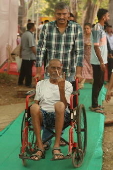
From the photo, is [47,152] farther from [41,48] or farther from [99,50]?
[99,50]

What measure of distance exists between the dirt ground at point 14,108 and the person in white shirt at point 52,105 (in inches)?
34.1

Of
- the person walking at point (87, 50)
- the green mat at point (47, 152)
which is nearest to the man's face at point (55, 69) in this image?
the green mat at point (47, 152)

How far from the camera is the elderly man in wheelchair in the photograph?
16.1ft

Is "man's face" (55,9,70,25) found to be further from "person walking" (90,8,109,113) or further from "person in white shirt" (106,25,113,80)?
"person in white shirt" (106,25,113,80)

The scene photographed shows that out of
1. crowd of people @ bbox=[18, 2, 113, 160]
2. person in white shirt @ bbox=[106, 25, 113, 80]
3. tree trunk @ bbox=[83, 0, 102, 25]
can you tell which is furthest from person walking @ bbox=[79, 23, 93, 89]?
tree trunk @ bbox=[83, 0, 102, 25]

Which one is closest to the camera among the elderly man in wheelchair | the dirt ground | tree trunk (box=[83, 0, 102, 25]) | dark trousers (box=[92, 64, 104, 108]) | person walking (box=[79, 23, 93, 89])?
the elderly man in wheelchair

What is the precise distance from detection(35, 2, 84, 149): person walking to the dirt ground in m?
1.12

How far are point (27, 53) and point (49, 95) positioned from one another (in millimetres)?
6545

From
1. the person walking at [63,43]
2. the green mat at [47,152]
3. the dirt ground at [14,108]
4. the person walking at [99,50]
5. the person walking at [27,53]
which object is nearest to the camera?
the green mat at [47,152]

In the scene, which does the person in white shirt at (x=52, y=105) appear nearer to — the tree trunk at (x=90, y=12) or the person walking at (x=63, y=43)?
the person walking at (x=63, y=43)

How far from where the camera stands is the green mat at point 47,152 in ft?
17.0

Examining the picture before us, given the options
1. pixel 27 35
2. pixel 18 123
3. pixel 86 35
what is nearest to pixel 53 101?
pixel 18 123

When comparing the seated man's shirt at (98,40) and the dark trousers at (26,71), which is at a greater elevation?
the seated man's shirt at (98,40)

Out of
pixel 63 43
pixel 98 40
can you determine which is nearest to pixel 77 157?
pixel 63 43
